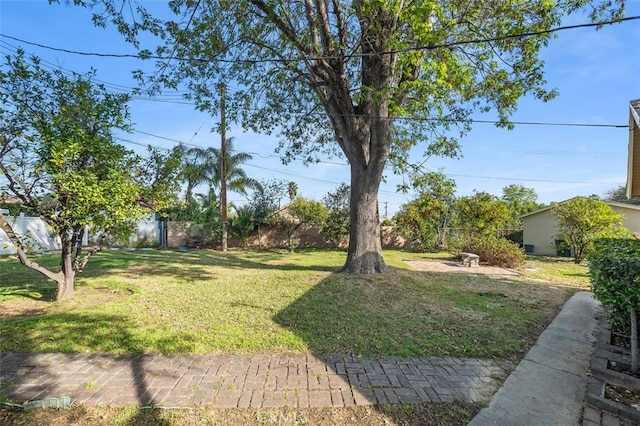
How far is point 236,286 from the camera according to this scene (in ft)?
23.6

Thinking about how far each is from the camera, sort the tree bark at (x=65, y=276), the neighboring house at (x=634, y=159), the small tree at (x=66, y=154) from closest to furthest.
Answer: the small tree at (x=66, y=154)
the tree bark at (x=65, y=276)
the neighboring house at (x=634, y=159)

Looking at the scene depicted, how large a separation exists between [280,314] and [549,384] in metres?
3.58

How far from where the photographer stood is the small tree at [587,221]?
40.4ft

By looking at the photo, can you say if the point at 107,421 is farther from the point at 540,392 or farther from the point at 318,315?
the point at 540,392

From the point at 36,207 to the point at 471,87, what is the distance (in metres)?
9.89

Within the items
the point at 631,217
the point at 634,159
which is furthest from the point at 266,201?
the point at 631,217

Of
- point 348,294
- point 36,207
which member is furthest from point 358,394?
point 36,207

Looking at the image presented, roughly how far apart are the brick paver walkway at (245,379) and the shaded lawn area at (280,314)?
0.85 ft

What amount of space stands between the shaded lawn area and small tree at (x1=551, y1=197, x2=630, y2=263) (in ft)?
18.3

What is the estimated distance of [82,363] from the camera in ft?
11.0

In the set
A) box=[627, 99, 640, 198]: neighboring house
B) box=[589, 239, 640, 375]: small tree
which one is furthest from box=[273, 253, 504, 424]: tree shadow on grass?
box=[627, 99, 640, 198]: neighboring house

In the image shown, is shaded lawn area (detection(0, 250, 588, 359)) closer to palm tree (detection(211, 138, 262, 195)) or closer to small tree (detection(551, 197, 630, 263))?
small tree (detection(551, 197, 630, 263))

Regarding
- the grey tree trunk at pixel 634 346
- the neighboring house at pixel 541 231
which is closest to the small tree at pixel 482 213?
the neighboring house at pixel 541 231

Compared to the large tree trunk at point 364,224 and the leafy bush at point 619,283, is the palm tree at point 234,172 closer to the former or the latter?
the large tree trunk at point 364,224
